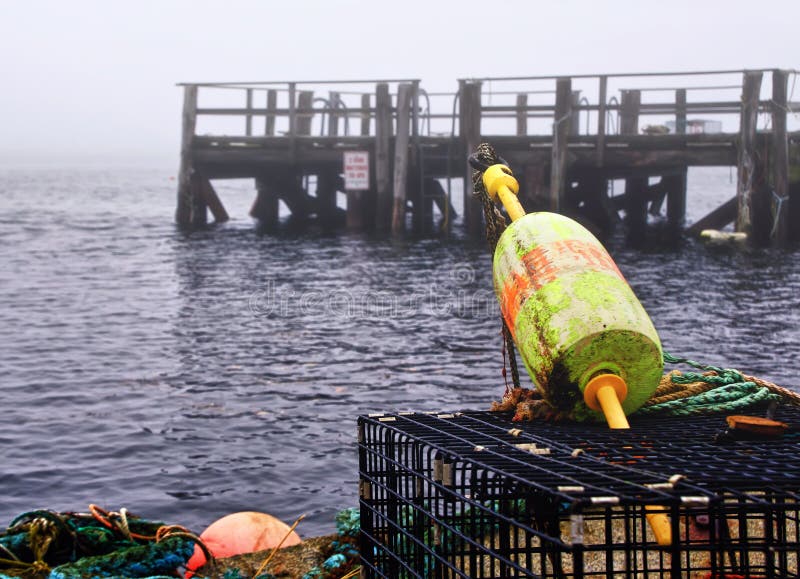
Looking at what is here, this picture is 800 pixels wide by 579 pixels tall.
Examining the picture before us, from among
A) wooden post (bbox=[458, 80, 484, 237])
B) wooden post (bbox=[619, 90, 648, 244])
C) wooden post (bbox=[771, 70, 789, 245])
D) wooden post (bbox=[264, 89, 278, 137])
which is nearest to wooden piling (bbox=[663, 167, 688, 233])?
wooden post (bbox=[619, 90, 648, 244])

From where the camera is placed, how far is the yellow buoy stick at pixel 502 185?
4.95m

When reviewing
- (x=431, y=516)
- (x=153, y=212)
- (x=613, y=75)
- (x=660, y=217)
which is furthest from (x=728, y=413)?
(x=153, y=212)

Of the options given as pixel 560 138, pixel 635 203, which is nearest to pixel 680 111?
pixel 635 203

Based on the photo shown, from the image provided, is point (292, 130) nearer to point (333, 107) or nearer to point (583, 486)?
point (333, 107)

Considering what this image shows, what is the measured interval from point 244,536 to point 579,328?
2905 mm

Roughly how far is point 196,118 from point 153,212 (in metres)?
14.1

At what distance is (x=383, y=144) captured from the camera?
2475 cm

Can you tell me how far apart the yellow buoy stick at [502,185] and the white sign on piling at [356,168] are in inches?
786

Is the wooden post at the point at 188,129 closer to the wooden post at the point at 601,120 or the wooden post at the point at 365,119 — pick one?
the wooden post at the point at 365,119

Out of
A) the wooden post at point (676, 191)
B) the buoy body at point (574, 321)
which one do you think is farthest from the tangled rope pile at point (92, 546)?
the wooden post at point (676, 191)

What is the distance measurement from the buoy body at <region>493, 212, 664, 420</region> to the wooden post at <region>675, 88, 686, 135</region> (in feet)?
71.1

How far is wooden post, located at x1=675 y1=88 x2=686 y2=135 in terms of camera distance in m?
25.1

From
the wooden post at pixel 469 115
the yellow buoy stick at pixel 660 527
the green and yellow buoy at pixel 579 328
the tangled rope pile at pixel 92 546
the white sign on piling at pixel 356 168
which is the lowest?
the tangled rope pile at pixel 92 546

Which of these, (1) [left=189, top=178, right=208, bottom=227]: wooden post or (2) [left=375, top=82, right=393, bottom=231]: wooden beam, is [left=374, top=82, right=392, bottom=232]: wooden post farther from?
(1) [left=189, top=178, right=208, bottom=227]: wooden post
